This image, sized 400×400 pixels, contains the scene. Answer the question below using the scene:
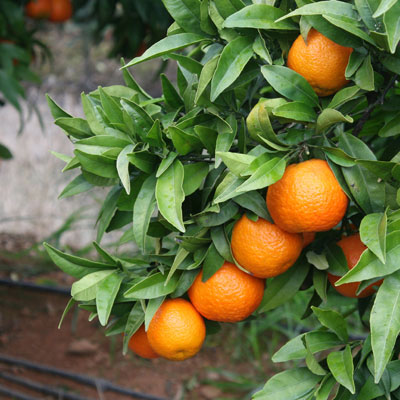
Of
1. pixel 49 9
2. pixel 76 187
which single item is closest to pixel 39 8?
pixel 49 9

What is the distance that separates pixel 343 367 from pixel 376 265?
13cm

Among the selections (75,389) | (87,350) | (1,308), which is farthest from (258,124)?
(1,308)

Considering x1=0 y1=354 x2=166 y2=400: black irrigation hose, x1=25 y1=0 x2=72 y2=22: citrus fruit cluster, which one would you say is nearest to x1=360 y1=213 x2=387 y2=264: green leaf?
x1=0 y1=354 x2=166 y2=400: black irrigation hose

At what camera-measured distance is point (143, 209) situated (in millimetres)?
611

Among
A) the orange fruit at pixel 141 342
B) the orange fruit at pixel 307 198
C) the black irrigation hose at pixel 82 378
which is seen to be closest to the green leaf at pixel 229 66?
the orange fruit at pixel 307 198

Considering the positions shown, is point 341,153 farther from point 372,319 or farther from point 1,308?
point 1,308

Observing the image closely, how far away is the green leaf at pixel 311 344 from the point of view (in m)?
0.62

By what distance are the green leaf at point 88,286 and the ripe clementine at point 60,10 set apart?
1.29 m

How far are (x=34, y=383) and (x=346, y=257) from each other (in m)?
1.24

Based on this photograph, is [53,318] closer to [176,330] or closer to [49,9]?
[49,9]

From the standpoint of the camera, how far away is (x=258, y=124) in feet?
1.81

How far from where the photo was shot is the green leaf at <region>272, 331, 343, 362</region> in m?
0.62

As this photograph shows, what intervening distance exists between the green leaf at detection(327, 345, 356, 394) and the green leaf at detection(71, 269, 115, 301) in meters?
0.27

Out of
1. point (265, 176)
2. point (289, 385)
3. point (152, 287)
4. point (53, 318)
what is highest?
point (265, 176)
